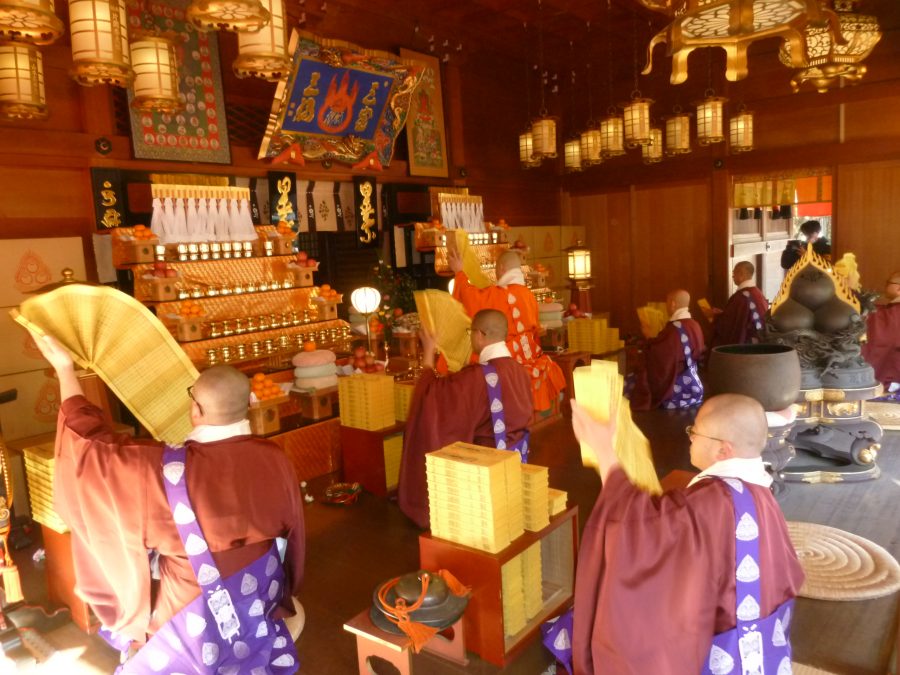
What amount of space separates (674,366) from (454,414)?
3.65m

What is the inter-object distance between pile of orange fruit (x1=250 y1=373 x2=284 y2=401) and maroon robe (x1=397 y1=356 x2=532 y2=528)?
1.31m

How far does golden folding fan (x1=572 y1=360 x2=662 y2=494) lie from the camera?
2.23 meters

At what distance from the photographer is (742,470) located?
2.28 metres

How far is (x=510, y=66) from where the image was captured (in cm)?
998

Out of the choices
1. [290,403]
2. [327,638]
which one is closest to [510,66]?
[290,403]

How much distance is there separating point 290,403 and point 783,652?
4.41 metres

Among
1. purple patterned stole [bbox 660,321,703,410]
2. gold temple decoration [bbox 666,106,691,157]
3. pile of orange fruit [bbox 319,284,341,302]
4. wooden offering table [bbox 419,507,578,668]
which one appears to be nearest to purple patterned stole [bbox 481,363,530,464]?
wooden offering table [bbox 419,507,578,668]

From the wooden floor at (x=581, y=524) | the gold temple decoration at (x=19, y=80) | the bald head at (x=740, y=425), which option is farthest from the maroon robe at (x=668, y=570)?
the gold temple decoration at (x=19, y=80)

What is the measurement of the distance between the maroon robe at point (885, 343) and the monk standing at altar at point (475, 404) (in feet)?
14.4

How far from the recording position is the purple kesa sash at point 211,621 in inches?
101

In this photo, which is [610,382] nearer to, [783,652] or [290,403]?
[783,652]

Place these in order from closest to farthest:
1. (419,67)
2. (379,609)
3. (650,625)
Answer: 1. (650,625)
2. (379,609)
3. (419,67)

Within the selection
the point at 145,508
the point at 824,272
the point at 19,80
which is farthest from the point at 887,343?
the point at 19,80

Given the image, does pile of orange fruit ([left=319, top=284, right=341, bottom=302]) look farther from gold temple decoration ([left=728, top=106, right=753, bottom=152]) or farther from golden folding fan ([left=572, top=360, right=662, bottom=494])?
gold temple decoration ([left=728, top=106, right=753, bottom=152])
